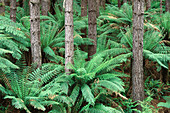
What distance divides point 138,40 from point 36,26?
8.48 ft

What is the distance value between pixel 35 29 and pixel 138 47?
263cm

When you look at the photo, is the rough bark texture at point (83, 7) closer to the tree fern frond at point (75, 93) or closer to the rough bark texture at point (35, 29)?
Result: the rough bark texture at point (35, 29)

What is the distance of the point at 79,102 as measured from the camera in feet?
13.0

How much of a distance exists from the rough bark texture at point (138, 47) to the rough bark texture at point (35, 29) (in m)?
2.44

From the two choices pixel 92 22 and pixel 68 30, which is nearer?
pixel 68 30

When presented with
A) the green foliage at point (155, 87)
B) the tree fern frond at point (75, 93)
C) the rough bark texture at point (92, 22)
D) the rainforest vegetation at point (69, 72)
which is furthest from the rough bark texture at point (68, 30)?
the green foliage at point (155, 87)

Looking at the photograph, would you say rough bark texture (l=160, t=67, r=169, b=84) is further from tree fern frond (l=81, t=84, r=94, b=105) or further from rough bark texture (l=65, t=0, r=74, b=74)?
rough bark texture (l=65, t=0, r=74, b=74)

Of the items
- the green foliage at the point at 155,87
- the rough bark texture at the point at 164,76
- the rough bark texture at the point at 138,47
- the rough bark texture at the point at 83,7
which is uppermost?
the rough bark texture at the point at 83,7

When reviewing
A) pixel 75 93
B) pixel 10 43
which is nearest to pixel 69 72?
pixel 75 93

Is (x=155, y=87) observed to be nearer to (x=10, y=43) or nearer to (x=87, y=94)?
(x=87, y=94)

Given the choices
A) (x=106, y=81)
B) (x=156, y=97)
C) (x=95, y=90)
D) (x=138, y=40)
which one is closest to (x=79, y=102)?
(x=95, y=90)

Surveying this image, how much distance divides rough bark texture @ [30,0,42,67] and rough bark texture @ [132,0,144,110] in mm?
2436

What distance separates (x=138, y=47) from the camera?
4719 millimetres

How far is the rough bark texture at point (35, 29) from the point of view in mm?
4410
